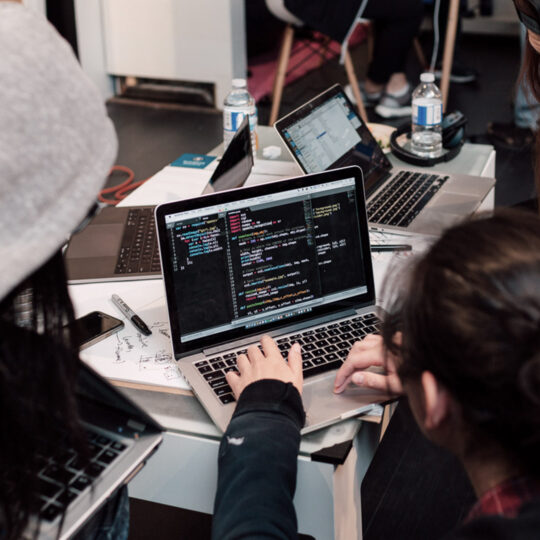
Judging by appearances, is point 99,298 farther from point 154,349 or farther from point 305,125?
point 305,125

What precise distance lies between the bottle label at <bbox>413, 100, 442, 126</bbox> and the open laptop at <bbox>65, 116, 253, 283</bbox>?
56cm

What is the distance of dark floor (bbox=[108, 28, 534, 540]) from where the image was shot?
336 cm

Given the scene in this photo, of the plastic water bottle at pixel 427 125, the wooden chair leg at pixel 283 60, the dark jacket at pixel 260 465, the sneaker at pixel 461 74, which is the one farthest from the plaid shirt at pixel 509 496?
the sneaker at pixel 461 74

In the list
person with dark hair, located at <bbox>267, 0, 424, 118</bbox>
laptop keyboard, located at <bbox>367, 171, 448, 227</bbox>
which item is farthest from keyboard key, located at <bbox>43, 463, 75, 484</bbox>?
person with dark hair, located at <bbox>267, 0, 424, 118</bbox>

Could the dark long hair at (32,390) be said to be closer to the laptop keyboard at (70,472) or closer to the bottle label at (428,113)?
the laptop keyboard at (70,472)

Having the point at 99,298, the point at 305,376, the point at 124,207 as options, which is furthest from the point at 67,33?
the point at 305,376

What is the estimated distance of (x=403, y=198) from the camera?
1.66 m

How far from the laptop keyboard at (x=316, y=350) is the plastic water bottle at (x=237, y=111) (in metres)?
0.68

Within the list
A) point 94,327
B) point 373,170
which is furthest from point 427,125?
point 94,327

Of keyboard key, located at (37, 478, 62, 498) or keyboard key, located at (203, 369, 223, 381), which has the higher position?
keyboard key, located at (37, 478, 62, 498)

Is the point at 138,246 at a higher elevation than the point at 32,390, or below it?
below

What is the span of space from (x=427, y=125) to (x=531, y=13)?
49cm

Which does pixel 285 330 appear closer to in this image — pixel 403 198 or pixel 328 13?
pixel 403 198

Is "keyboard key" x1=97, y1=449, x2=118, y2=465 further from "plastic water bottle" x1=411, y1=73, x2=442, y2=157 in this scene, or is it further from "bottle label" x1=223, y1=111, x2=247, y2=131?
"plastic water bottle" x1=411, y1=73, x2=442, y2=157
